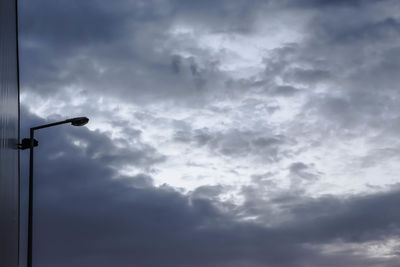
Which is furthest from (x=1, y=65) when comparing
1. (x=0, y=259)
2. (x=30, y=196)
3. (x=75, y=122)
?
(x=30, y=196)

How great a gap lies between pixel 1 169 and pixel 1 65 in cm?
322

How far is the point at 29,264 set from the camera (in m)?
23.4

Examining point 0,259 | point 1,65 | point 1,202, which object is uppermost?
point 1,65

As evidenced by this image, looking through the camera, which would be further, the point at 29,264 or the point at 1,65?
the point at 29,264

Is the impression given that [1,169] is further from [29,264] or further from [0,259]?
[29,264]

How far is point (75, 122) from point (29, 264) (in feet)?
21.3

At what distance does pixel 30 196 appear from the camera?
25.2 meters

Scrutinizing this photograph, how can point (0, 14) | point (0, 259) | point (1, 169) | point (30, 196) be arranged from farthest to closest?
point (30, 196) → point (0, 259) → point (1, 169) → point (0, 14)

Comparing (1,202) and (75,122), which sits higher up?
(75,122)

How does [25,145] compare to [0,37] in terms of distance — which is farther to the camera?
[25,145]

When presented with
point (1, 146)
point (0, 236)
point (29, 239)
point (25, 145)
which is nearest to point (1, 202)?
point (0, 236)

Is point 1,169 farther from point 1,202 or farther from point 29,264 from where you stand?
point 29,264

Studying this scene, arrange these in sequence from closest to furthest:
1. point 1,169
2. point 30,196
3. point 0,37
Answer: point 0,37 < point 1,169 < point 30,196

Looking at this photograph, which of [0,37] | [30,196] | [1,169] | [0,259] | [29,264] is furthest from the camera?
[30,196]
